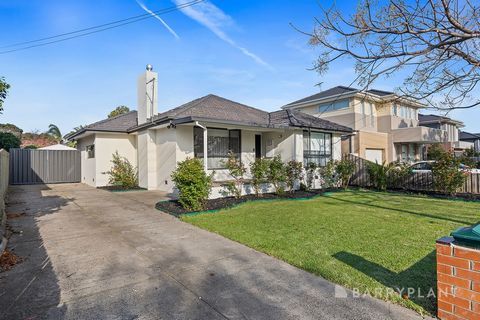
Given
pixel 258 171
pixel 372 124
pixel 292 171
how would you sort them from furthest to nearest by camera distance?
pixel 372 124 → pixel 292 171 → pixel 258 171

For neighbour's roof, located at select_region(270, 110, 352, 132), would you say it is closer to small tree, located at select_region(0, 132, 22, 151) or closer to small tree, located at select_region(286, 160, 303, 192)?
small tree, located at select_region(286, 160, 303, 192)

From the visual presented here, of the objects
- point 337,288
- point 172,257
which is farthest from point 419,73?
point 172,257

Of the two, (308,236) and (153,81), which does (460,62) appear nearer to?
(308,236)

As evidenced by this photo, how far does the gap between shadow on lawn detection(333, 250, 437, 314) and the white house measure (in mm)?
7055

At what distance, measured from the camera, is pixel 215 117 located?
1174cm

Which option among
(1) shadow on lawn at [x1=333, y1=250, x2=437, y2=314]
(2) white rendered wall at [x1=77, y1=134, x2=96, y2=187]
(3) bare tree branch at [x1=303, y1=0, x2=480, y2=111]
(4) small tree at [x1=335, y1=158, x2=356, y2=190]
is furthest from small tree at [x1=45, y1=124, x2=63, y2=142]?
(1) shadow on lawn at [x1=333, y1=250, x2=437, y2=314]

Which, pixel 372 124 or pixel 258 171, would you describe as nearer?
pixel 258 171

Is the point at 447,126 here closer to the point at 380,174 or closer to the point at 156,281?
the point at 380,174

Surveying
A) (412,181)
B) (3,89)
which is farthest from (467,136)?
(3,89)

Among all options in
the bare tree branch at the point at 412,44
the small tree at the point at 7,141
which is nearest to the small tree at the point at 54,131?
the small tree at the point at 7,141

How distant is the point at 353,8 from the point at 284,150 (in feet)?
28.3

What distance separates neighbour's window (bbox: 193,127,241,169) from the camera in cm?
1238

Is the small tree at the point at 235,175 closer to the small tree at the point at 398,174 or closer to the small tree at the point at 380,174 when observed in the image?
the small tree at the point at 380,174

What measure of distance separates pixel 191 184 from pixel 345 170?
9041mm
